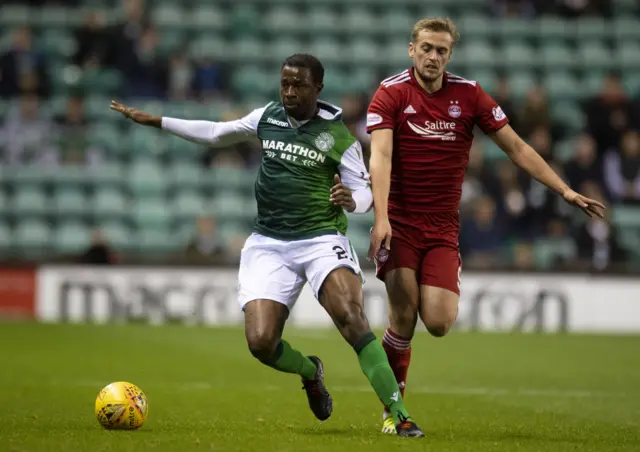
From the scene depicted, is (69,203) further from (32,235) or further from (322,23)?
(322,23)

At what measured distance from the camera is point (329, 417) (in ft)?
25.9

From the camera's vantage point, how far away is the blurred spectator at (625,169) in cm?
1892

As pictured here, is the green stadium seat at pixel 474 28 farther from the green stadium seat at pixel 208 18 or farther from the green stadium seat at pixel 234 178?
the green stadium seat at pixel 234 178

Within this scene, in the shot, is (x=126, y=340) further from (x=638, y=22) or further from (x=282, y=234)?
(x=638, y=22)

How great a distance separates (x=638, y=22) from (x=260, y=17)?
24.0ft

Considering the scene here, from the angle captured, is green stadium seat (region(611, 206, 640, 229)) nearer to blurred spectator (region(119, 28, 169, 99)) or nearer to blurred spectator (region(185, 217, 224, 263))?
blurred spectator (region(185, 217, 224, 263))

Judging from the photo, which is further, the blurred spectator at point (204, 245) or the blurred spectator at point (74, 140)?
the blurred spectator at point (74, 140)

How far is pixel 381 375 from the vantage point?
6.89 metres

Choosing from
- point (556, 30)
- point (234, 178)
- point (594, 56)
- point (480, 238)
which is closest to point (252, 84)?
point (234, 178)

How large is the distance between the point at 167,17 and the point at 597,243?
9.07 metres

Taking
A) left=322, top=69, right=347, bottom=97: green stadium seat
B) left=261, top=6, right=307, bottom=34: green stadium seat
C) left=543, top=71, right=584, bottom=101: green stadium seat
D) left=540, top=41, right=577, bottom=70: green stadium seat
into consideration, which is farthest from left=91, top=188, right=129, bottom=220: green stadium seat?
left=540, top=41, right=577, bottom=70: green stadium seat

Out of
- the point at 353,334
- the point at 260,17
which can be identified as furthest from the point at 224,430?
the point at 260,17

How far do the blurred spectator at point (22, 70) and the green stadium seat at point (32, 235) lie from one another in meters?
2.36

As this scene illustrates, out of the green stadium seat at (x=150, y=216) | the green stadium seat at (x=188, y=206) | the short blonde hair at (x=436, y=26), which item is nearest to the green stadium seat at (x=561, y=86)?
the green stadium seat at (x=188, y=206)
